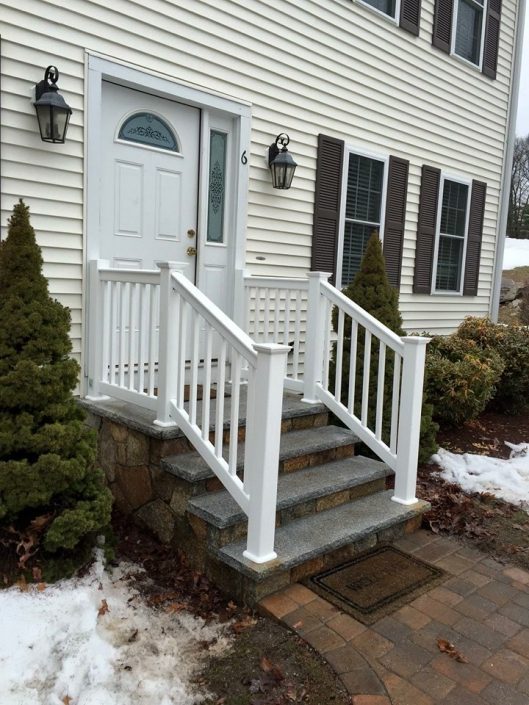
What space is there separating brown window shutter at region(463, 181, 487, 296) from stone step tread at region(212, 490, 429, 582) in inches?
178

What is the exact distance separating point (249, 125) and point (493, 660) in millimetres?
3880

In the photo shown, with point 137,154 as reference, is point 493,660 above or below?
below

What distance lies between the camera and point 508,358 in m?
6.18

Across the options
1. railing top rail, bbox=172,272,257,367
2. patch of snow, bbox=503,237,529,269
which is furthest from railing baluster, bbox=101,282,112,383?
patch of snow, bbox=503,237,529,269

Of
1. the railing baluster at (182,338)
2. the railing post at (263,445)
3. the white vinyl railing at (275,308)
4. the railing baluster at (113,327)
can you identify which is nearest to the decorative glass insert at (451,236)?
the white vinyl railing at (275,308)

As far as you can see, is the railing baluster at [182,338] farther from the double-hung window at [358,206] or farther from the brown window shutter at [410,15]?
the brown window shutter at [410,15]

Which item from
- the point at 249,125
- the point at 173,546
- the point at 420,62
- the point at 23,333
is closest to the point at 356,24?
the point at 420,62

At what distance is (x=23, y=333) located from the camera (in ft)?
9.24

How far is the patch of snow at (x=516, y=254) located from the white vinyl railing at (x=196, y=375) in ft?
56.4

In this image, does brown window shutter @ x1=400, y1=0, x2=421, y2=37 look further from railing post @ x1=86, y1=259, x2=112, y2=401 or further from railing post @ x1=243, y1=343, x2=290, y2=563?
railing post @ x1=243, y1=343, x2=290, y2=563

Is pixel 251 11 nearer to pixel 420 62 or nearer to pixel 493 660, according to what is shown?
pixel 420 62

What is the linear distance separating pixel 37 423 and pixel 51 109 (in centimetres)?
178

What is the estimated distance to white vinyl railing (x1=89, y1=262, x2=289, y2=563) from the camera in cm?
271

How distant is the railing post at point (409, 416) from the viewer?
3514mm
